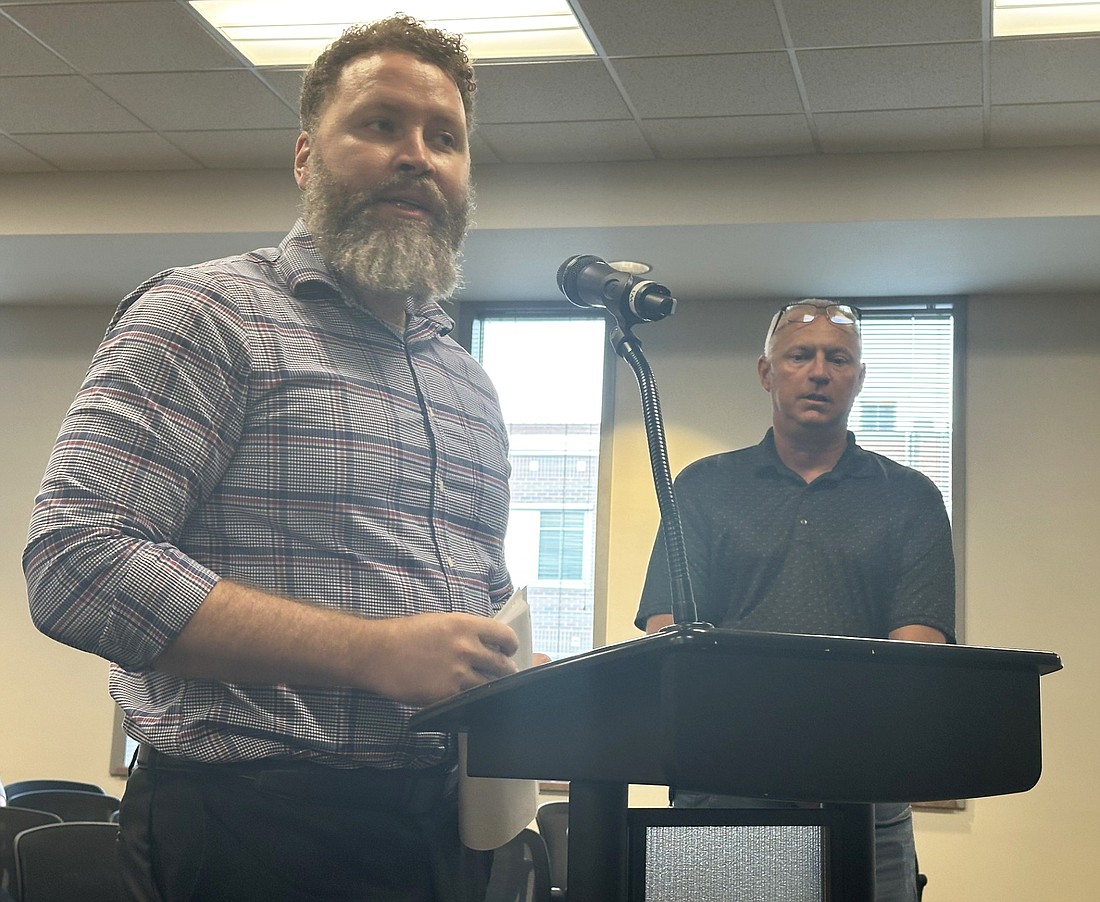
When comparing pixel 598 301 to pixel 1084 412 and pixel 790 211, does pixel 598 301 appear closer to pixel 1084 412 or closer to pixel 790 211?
pixel 790 211

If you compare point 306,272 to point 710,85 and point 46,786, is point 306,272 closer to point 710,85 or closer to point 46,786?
point 710,85

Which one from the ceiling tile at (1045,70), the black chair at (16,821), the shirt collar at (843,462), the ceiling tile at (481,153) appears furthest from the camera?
the ceiling tile at (481,153)

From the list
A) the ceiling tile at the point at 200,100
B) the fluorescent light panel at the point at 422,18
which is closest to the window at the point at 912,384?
the fluorescent light panel at the point at 422,18

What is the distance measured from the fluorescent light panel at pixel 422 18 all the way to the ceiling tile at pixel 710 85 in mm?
286

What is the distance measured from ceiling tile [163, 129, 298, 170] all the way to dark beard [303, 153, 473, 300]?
168 inches

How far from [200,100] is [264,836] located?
462 cm

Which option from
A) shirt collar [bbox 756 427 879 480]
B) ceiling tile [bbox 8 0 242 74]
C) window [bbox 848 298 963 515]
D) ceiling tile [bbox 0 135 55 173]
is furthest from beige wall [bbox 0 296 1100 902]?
shirt collar [bbox 756 427 879 480]

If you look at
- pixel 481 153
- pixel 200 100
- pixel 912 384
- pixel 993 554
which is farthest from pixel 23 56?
pixel 993 554

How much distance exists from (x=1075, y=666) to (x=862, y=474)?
396 centimetres

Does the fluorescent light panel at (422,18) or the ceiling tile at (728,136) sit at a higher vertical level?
the fluorescent light panel at (422,18)

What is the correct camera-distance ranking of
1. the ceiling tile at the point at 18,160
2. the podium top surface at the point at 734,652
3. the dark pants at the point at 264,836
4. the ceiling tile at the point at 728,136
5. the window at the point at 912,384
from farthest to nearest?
the window at the point at 912,384 → the ceiling tile at the point at 18,160 → the ceiling tile at the point at 728,136 → the dark pants at the point at 264,836 → the podium top surface at the point at 734,652

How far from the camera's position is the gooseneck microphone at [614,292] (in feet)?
3.88

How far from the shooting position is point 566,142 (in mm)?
5469

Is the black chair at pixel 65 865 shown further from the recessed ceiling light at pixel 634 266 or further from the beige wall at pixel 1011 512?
the recessed ceiling light at pixel 634 266
